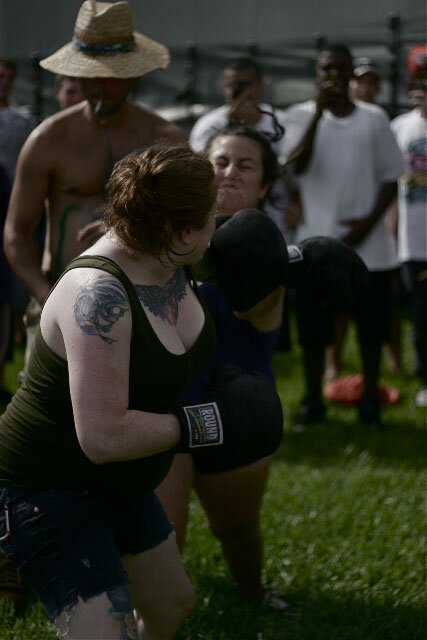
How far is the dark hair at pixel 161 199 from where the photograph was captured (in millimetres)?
2779

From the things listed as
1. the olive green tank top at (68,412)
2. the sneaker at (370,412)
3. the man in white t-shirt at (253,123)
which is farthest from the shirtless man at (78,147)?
the sneaker at (370,412)

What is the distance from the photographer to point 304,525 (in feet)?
16.1

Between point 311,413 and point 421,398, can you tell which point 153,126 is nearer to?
point 311,413

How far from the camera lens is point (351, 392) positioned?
721 centimetres

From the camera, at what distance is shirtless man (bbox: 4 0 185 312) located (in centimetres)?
456

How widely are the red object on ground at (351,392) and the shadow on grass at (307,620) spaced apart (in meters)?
2.99

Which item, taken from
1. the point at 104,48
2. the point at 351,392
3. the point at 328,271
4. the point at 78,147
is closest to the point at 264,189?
the point at 328,271

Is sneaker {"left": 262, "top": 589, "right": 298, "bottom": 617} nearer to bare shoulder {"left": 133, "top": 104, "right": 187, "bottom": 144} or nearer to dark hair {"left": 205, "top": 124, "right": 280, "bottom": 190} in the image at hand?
dark hair {"left": 205, "top": 124, "right": 280, "bottom": 190}

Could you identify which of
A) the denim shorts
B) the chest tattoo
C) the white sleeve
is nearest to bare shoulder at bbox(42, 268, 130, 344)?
the chest tattoo

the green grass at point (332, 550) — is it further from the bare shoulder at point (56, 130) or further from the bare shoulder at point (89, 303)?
the bare shoulder at point (56, 130)

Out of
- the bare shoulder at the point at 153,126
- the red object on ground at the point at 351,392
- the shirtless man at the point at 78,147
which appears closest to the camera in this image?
the shirtless man at the point at 78,147

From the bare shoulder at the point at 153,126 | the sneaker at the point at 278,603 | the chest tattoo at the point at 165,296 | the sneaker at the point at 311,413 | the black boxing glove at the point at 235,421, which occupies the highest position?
the chest tattoo at the point at 165,296

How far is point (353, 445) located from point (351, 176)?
1.65 m

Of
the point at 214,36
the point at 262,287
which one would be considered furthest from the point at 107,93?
the point at 214,36
